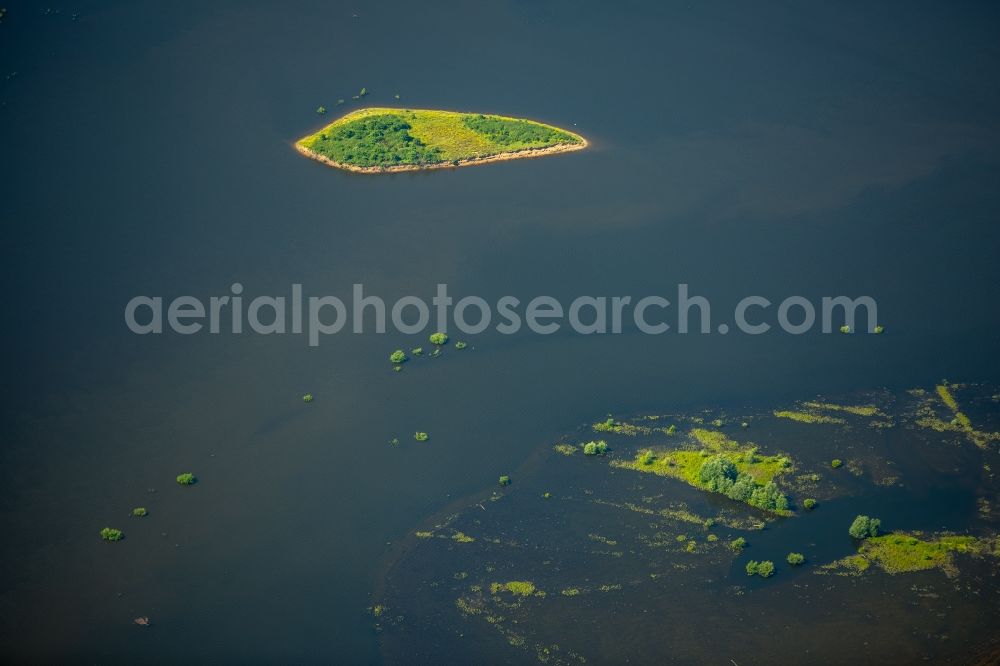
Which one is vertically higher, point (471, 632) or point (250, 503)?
point (250, 503)

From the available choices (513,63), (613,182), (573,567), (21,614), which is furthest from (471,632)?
(513,63)

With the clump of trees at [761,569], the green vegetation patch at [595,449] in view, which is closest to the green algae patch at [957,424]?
the clump of trees at [761,569]

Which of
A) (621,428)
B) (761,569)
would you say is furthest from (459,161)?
(761,569)

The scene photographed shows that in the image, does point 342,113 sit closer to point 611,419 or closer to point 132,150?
point 132,150

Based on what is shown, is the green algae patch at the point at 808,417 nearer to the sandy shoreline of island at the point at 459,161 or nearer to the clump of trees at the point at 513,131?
the sandy shoreline of island at the point at 459,161

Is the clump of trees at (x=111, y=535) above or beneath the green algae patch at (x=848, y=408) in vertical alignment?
beneath

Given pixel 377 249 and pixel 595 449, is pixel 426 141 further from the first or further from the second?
pixel 595 449

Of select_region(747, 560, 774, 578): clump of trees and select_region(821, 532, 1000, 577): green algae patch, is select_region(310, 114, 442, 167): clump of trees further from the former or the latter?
select_region(821, 532, 1000, 577): green algae patch
